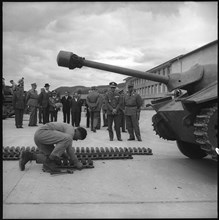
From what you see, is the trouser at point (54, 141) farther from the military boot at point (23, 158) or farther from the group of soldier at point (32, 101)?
the group of soldier at point (32, 101)

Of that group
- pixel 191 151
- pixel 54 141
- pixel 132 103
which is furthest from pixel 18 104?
pixel 191 151

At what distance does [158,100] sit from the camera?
6.70 m

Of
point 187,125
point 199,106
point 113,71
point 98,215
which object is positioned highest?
point 113,71

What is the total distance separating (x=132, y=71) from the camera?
590 centimetres

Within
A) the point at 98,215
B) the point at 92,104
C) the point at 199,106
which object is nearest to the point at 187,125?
the point at 199,106

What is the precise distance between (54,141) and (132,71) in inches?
78.4

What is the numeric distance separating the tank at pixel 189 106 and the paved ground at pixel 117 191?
556 millimetres

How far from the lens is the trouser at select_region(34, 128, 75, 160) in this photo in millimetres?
5254

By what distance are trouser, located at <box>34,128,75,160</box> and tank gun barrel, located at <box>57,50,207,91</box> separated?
49.5 inches

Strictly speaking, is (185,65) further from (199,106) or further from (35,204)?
(35,204)

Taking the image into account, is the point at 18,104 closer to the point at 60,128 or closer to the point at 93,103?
the point at 93,103

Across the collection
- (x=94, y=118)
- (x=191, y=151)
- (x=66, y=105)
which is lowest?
(x=191, y=151)

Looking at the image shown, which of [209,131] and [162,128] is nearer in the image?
[209,131]

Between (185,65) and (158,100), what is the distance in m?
0.95
